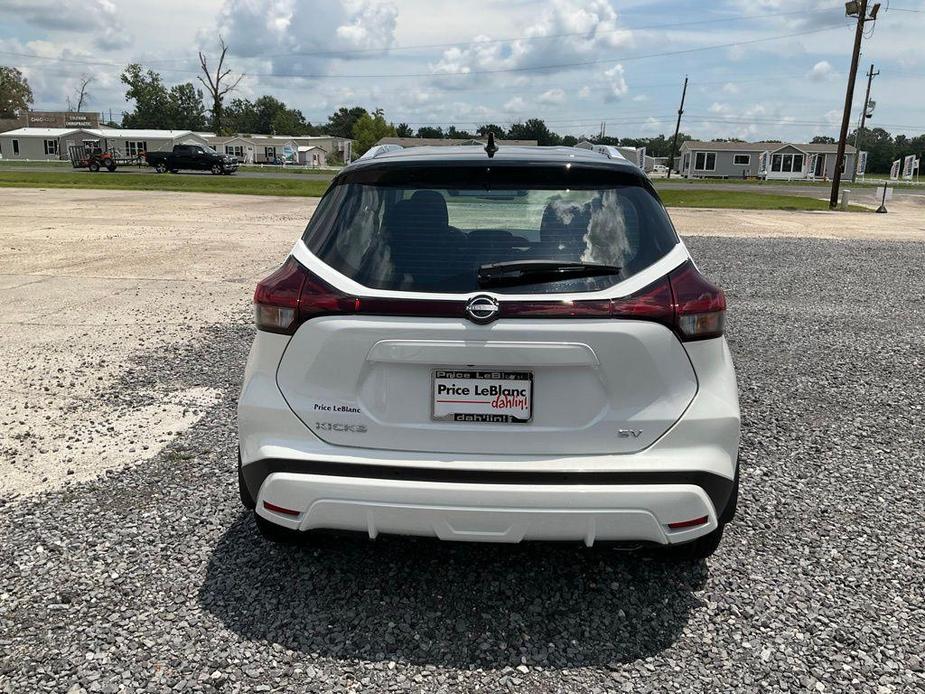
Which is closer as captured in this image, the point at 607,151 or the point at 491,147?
the point at 491,147

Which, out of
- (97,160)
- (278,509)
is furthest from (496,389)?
(97,160)

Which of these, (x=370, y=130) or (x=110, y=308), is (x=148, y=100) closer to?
(x=370, y=130)

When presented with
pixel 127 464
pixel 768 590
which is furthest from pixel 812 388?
pixel 127 464

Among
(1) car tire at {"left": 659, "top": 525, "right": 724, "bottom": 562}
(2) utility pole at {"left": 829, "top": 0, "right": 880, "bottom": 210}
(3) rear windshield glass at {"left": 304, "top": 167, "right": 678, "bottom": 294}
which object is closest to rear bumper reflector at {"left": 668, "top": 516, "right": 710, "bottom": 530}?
(1) car tire at {"left": 659, "top": 525, "right": 724, "bottom": 562}

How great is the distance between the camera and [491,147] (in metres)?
3.20

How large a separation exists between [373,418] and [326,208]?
0.92 meters

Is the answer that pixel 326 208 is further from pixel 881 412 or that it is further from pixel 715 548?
pixel 881 412

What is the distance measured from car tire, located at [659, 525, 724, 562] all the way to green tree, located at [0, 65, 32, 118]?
147068 millimetres

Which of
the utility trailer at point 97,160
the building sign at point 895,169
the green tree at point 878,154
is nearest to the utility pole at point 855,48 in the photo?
the utility trailer at point 97,160

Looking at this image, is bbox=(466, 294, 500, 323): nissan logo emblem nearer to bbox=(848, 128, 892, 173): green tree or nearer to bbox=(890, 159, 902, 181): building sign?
bbox=(890, 159, 902, 181): building sign

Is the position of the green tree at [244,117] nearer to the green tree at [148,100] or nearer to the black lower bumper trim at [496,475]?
the green tree at [148,100]

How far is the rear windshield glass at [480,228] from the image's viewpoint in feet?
8.96

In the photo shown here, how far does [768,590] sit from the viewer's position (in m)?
3.13

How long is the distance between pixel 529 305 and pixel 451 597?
4.23 ft
